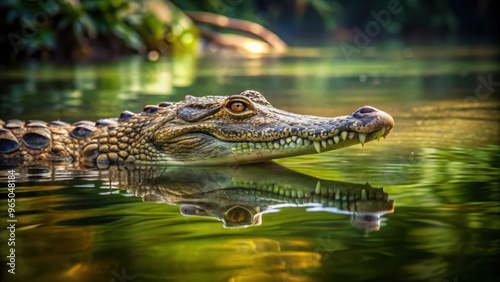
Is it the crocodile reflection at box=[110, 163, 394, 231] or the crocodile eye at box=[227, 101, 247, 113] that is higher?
the crocodile eye at box=[227, 101, 247, 113]

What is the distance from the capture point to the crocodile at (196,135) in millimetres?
5386

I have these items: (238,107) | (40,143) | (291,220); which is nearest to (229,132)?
(238,107)

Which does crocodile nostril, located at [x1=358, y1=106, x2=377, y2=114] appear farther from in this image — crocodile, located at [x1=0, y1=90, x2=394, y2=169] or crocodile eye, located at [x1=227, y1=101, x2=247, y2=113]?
crocodile eye, located at [x1=227, y1=101, x2=247, y2=113]

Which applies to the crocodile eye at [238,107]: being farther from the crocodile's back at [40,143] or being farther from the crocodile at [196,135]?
the crocodile's back at [40,143]

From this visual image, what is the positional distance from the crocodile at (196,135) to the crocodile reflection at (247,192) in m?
0.15

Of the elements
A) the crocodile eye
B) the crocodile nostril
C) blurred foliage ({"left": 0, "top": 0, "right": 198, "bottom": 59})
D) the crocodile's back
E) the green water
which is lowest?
the green water

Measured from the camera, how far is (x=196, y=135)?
5934 millimetres

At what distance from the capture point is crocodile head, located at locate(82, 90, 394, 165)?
5.37 metres

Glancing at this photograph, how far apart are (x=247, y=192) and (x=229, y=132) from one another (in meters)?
0.90

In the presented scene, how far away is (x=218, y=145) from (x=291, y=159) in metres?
0.73

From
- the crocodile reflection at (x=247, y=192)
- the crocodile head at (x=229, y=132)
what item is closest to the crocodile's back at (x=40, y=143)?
the crocodile head at (x=229, y=132)

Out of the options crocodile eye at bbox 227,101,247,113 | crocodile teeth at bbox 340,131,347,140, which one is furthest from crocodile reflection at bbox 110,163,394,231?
crocodile eye at bbox 227,101,247,113

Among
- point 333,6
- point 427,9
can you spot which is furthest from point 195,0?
point 427,9

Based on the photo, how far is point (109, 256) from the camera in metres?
3.54
